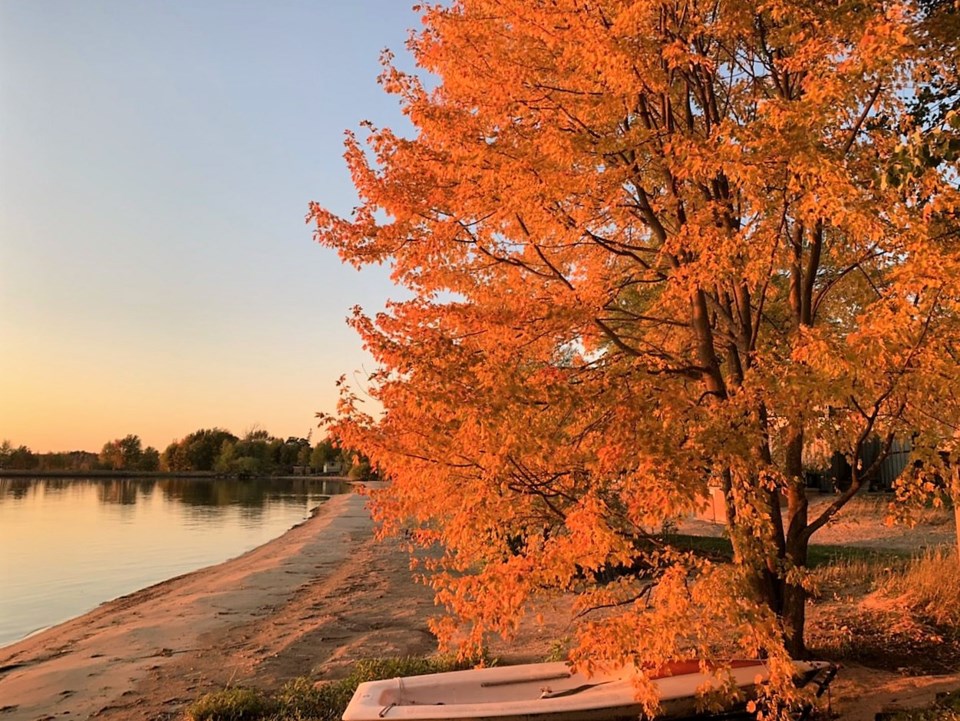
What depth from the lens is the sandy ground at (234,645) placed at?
7305mm

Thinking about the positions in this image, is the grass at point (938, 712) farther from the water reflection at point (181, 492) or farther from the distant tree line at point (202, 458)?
the distant tree line at point (202, 458)

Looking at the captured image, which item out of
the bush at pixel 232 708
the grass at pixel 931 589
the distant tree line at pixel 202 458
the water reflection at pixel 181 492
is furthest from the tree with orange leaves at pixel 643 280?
the distant tree line at pixel 202 458

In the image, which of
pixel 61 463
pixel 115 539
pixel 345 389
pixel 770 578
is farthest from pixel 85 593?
pixel 61 463

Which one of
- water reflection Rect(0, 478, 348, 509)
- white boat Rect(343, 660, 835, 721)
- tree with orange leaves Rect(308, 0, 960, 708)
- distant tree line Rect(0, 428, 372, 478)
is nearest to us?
tree with orange leaves Rect(308, 0, 960, 708)

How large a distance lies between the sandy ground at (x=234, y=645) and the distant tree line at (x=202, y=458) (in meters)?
99.0

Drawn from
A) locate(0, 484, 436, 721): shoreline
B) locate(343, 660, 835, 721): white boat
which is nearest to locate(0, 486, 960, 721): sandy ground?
locate(0, 484, 436, 721): shoreline

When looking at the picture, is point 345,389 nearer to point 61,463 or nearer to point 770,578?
point 770,578

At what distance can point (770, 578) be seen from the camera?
5.46 meters

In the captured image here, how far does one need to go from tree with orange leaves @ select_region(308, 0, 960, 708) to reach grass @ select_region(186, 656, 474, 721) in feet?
7.15

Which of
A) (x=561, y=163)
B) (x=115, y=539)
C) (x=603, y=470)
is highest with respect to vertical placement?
(x=561, y=163)

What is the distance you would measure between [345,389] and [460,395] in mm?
1087

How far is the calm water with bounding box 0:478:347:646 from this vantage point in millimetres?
16812

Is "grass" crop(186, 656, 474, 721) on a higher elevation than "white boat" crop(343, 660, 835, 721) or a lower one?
lower

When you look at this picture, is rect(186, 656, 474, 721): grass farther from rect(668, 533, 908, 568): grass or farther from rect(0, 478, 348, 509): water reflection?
rect(0, 478, 348, 509): water reflection
